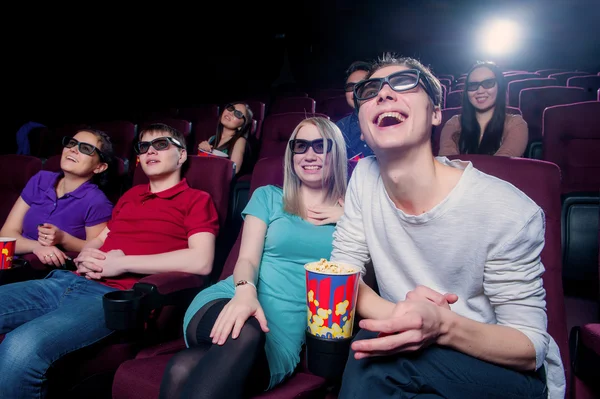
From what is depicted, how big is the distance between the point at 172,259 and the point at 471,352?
88 cm

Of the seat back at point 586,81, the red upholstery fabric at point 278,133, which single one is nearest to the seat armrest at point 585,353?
the red upholstery fabric at point 278,133

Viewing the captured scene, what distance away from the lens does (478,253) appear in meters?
0.71

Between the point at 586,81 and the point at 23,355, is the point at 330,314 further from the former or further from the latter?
the point at 586,81

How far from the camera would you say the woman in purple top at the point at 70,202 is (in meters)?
1.54

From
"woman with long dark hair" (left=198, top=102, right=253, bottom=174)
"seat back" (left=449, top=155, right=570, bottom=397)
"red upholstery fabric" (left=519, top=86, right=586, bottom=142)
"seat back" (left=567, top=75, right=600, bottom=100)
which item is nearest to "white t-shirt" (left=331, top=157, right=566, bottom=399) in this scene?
"seat back" (left=449, top=155, right=570, bottom=397)

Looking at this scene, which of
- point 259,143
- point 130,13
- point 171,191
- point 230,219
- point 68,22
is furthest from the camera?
point 130,13

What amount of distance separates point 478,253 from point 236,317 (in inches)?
19.7

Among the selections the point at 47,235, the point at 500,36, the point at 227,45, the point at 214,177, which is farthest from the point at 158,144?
the point at 500,36

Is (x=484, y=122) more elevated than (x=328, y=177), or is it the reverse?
(x=484, y=122)

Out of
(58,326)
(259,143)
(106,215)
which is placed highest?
(259,143)

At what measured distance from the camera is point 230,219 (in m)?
1.74

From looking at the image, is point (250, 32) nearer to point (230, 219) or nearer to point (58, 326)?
point (230, 219)

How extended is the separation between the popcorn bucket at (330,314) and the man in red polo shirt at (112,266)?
61cm

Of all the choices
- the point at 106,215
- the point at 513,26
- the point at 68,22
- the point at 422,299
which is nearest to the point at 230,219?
the point at 106,215
